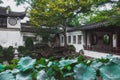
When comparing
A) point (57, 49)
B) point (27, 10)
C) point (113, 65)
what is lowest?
point (57, 49)

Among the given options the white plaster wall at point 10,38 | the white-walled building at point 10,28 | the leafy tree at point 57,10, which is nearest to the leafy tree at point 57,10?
the leafy tree at point 57,10

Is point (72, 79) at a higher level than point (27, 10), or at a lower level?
lower

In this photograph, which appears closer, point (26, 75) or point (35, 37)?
point (26, 75)

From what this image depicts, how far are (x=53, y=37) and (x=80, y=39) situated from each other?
6138mm

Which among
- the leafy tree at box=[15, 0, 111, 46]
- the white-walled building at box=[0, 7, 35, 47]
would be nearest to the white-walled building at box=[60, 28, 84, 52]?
the leafy tree at box=[15, 0, 111, 46]

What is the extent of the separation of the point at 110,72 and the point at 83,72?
24cm

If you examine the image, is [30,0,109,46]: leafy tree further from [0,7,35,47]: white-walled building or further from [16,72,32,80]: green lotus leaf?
[16,72,32,80]: green lotus leaf

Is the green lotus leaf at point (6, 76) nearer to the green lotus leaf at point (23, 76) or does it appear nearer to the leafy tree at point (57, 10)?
the green lotus leaf at point (23, 76)

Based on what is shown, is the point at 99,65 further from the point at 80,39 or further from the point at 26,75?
the point at 80,39

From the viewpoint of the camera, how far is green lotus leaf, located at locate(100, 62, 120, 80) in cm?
209

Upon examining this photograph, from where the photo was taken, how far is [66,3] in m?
21.3

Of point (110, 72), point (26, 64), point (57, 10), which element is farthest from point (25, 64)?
point (57, 10)

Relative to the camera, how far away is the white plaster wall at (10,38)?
28656 millimetres

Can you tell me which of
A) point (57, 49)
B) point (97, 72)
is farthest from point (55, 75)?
point (57, 49)
